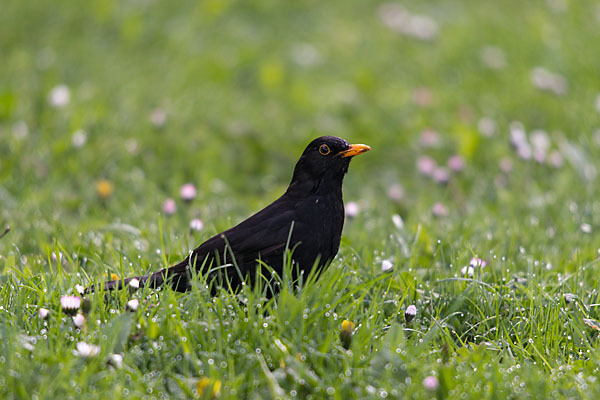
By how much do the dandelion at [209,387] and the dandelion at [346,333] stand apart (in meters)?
0.57

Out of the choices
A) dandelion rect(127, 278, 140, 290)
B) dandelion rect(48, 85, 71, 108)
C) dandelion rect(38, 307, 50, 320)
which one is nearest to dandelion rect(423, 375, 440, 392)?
dandelion rect(127, 278, 140, 290)

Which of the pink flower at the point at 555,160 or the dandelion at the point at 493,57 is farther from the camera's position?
the dandelion at the point at 493,57

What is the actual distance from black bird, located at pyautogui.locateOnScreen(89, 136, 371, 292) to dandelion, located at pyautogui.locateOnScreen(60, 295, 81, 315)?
295mm

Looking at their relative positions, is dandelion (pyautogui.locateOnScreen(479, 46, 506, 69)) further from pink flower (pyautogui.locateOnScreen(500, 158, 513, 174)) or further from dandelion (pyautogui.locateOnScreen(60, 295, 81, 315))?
dandelion (pyautogui.locateOnScreen(60, 295, 81, 315))

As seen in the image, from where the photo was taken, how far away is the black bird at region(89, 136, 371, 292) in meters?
3.49

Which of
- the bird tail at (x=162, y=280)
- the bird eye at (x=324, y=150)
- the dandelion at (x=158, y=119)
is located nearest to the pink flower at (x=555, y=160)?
the bird eye at (x=324, y=150)

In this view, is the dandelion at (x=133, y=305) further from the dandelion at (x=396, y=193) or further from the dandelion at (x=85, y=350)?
the dandelion at (x=396, y=193)

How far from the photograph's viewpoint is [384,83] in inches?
323

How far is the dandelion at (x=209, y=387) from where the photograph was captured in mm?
2689

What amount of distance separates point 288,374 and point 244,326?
0.31 m

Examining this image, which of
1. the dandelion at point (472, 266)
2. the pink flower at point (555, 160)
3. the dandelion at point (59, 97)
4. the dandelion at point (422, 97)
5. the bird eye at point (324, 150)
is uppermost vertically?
the dandelion at point (59, 97)

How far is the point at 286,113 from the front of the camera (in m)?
7.61

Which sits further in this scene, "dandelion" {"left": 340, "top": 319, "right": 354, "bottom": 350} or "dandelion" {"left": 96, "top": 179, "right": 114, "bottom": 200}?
"dandelion" {"left": 96, "top": 179, "right": 114, "bottom": 200}

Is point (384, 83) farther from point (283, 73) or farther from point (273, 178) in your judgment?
point (273, 178)
